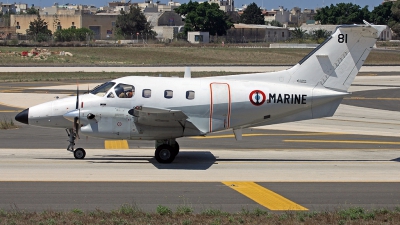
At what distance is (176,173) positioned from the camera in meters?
18.8

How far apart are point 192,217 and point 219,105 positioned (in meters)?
7.53

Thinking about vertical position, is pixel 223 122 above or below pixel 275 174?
above

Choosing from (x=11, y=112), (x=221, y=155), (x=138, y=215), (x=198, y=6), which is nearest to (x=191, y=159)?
(x=221, y=155)

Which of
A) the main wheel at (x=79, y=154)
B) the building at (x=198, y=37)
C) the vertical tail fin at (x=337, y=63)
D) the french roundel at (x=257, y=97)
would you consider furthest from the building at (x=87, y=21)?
the french roundel at (x=257, y=97)

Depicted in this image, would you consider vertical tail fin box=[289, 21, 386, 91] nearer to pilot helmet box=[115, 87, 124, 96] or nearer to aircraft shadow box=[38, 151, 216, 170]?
aircraft shadow box=[38, 151, 216, 170]

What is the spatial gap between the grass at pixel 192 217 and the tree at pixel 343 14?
6021 inches

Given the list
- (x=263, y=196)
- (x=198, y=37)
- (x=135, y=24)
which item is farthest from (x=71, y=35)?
(x=263, y=196)

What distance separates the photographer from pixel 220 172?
19.0 meters

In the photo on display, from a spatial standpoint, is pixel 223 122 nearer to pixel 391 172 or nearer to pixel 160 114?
pixel 160 114

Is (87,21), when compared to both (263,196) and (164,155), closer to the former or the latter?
(164,155)

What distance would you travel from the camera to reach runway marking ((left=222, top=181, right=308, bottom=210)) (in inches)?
585

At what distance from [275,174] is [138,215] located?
6.49 m

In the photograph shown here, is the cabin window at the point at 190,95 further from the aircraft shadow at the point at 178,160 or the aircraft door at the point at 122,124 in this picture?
the aircraft shadow at the point at 178,160

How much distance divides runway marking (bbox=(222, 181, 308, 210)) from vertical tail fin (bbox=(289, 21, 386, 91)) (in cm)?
527
